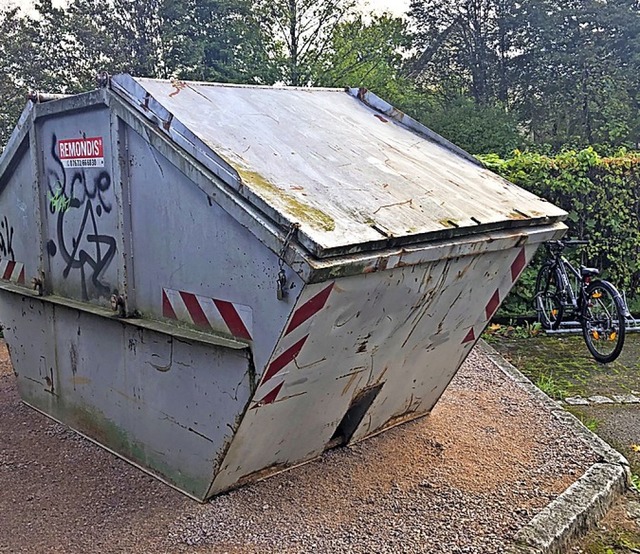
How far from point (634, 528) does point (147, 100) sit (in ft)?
9.96

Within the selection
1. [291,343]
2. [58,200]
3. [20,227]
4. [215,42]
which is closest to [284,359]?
[291,343]

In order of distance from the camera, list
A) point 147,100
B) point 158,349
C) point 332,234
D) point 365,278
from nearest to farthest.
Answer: point 332,234
point 365,278
point 147,100
point 158,349

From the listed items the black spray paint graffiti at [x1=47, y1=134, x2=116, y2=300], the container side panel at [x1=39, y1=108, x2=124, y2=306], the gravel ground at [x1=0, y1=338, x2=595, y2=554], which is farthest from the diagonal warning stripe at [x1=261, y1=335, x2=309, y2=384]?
the black spray paint graffiti at [x1=47, y1=134, x2=116, y2=300]

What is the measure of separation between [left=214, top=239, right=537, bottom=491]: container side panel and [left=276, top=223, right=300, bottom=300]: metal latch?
0.08m

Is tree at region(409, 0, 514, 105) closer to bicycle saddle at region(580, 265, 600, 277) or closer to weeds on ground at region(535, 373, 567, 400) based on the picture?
bicycle saddle at region(580, 265, 600, 277)

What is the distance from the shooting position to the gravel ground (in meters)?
3.07

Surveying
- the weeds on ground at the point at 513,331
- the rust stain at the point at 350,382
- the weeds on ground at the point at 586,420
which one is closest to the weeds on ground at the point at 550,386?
the weeds on ground at the point at 586,420

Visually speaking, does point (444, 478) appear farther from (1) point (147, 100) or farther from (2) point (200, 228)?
(1) point (147, 100)

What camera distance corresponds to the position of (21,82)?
1789 centimetres

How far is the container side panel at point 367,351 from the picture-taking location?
2.90m

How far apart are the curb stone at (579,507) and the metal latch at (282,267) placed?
4.90ft

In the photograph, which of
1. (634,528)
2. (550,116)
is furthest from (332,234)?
(550,116)

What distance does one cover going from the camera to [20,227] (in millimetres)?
4266

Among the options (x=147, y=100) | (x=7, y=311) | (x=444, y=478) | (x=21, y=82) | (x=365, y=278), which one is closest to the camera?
(x=365, y=278)
